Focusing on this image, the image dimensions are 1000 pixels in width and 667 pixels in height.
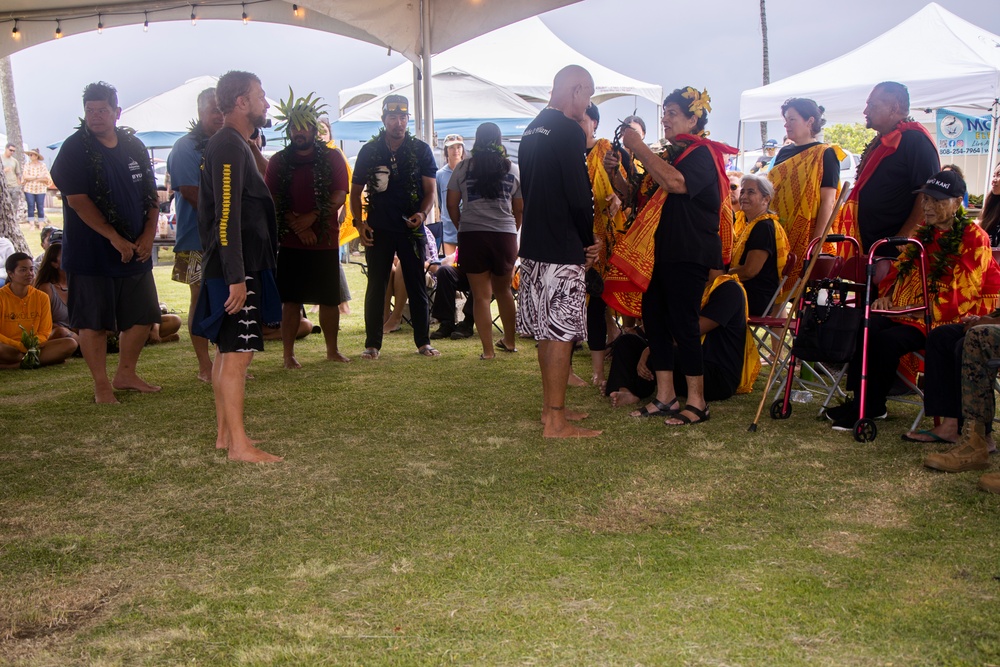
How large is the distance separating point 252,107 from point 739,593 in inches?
118

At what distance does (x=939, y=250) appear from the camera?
4.79 m

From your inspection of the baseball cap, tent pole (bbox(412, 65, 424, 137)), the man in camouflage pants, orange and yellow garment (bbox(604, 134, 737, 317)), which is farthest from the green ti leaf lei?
the man in camouflage pants

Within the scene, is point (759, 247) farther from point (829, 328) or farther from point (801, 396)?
point (829, 328)

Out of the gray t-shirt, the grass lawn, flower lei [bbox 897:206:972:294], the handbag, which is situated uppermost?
the gray t-shirt

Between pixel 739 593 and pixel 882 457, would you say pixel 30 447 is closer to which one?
pixel 739 593

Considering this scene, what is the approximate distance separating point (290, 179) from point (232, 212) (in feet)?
7.45

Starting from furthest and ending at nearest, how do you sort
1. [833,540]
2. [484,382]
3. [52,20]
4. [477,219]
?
[52,20] < [477,219] < [484,382] < [833,540]

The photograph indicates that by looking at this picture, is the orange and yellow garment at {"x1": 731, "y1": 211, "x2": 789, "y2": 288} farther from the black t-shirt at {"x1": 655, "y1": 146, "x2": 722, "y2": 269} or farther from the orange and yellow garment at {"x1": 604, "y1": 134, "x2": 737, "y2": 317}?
the black t-shirt at {"x1": 655, "y1": 146, "x2": 722, "y2": 269}

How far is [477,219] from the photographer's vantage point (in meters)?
6.84

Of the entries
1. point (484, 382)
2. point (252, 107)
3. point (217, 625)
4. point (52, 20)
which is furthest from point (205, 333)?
point (52, 20)

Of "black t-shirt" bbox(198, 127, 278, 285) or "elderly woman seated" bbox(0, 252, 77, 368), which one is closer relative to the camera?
"black t-shirt" bbox(198, 127, 278, 285)

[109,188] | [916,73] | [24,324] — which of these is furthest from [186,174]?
[916,73]

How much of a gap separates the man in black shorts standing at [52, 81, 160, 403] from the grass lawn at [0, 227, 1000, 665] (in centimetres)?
62

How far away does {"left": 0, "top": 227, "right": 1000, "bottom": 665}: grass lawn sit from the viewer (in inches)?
103
